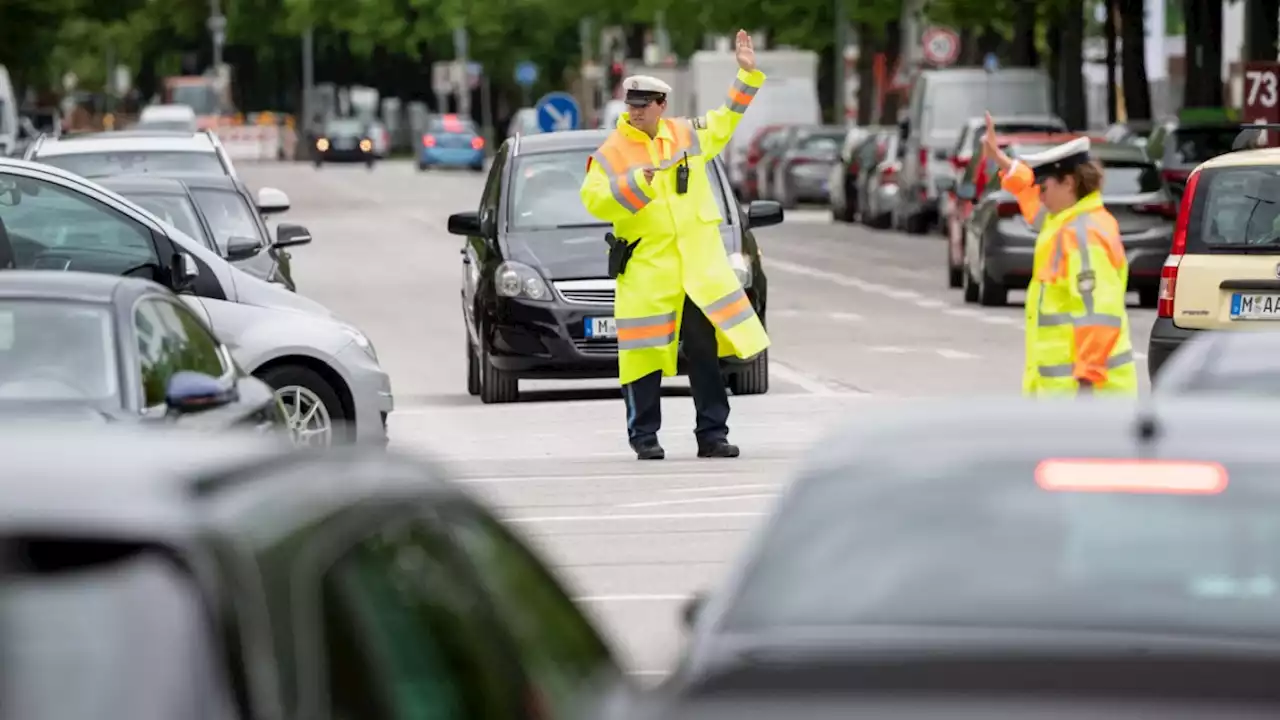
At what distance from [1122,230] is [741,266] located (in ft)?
36.0

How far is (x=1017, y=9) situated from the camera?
182 ft

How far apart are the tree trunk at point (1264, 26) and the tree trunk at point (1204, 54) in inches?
71.4

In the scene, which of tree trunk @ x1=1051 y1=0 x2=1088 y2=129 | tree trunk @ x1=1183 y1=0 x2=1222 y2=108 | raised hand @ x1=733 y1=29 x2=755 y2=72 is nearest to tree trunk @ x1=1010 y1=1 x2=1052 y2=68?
tree trunk @ x1=1051 y1=0 x2=1088 y2=129

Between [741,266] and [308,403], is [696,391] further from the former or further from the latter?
[741,266]

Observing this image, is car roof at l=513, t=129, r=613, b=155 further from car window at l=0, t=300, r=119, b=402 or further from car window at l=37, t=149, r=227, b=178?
car window at l=0, t=300, r=119, b=402

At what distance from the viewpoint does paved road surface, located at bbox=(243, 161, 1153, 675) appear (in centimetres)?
1210

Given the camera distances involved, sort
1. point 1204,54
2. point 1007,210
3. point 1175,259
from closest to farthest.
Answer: point 1175,259
point 1007,210
point 1204,54

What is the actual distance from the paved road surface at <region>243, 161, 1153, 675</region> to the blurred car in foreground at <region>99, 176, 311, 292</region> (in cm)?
110

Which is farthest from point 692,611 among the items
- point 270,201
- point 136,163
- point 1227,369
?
point 136,163

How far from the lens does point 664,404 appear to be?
19.3 meters

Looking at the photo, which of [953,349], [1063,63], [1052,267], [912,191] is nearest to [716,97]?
[1063,63]

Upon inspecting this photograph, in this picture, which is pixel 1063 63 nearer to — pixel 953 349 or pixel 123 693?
pixel 953 349

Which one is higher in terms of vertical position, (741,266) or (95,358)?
(95,358)

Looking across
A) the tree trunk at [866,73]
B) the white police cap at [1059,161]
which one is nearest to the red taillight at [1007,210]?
the white police cap at [1059,161]
